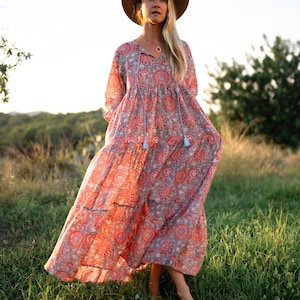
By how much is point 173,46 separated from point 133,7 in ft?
1.55

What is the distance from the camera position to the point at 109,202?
3.10 meters

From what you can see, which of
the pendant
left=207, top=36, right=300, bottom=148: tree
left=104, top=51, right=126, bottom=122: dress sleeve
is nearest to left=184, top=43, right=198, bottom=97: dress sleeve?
the pendant

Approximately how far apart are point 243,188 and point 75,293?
4215 millimetres

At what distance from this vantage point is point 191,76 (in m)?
3.46

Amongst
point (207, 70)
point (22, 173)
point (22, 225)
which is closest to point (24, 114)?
point (207, 70)

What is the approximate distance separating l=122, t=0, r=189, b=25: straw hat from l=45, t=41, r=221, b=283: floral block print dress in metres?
0.38

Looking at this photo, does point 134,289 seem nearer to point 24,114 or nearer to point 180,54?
point 180,54

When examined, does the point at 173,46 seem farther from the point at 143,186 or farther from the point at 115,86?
the point at 143,186

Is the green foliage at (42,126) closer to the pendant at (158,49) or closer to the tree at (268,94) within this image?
the tree at (268,94)

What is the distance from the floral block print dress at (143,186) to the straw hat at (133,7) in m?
0.38

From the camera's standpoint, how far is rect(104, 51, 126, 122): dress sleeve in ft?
11.1

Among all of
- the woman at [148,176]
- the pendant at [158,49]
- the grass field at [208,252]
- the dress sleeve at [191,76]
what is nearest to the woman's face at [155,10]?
the woman at [148,176]

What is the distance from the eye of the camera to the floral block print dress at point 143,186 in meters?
3.08

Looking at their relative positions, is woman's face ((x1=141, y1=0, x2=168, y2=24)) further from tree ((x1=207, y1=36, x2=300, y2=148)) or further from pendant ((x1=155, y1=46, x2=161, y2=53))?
tree ((x1=207, y1=36, x2=300, y2=148))
